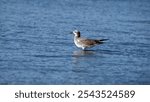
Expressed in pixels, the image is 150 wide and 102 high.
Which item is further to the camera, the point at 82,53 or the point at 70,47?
the point at 70,47

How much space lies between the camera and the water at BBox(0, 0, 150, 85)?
9734mm

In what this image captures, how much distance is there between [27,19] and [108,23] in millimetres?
1704

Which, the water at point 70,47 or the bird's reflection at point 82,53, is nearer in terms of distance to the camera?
the water at point 70,47

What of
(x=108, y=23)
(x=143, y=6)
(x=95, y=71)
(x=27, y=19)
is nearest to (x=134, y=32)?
(x=108, y=23)

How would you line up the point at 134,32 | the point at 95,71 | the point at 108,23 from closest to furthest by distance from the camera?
the point at 95,71 → the point at 134,32 → the point at 108,23

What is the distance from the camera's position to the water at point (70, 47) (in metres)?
9.73

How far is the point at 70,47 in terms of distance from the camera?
38.7ft

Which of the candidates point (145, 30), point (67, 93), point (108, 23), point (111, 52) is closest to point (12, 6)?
point (108, 23)

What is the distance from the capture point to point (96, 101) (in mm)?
8445

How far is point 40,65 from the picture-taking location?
10234 millimetres

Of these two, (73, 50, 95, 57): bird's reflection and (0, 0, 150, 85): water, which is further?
(73, 50, 95, 57): bird's reflection

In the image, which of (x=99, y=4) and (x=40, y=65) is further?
(x=99, y=4)

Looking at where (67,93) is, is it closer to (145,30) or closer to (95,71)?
(95,71)

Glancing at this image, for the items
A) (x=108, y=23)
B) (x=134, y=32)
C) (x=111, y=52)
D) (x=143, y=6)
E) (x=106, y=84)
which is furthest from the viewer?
(x=143, y=6)
